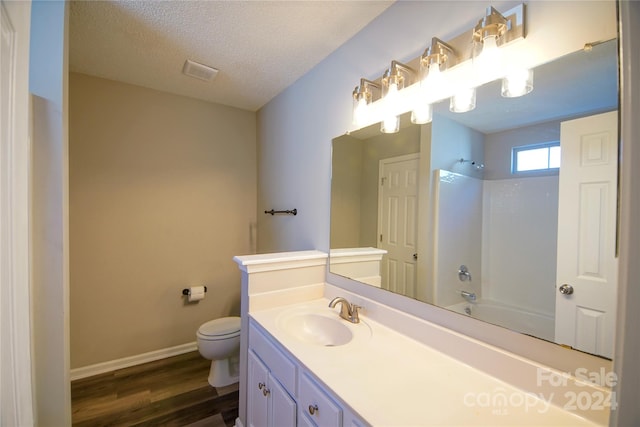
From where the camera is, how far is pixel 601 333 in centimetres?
74

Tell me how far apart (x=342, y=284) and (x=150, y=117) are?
222 cm

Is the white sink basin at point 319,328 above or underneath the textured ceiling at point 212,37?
underneath

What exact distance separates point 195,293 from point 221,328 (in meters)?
0.55

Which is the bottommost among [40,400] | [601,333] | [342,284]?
[40,400]

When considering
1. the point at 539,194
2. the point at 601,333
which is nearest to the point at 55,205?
the point at 539,194

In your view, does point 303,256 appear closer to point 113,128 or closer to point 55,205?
point 55,205

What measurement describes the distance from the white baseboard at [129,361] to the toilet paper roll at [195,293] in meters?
0.47

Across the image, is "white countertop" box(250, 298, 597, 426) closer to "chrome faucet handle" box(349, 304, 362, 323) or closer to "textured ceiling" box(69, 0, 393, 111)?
"chrome faucet handle" box(349, 304, 362, 323)

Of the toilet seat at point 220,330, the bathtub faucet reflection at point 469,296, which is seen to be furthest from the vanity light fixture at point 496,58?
the toilet seat at point 220,330

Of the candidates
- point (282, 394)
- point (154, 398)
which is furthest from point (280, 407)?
point (154, 398)

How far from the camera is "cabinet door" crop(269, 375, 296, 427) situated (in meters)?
1.06

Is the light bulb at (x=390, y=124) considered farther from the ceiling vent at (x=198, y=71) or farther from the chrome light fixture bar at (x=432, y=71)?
the ceiling vent at (x=198, y=71)

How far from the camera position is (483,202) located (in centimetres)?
103

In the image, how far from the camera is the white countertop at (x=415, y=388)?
Result: 28.5 inches
